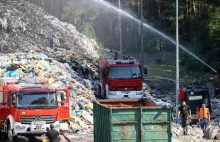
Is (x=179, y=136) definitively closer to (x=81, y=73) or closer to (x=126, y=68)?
(x=126, y=68)

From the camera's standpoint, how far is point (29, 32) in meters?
43.9

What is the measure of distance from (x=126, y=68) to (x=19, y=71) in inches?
241

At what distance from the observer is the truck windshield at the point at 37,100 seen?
58.7 feet

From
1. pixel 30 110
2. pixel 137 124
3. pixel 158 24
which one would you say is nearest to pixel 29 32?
pixel 30 110

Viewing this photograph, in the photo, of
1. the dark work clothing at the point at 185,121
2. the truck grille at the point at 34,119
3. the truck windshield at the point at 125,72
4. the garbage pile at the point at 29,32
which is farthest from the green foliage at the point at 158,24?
the truck grille at the point at 34,119

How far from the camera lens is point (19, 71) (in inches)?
1122

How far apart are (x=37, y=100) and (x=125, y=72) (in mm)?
11630

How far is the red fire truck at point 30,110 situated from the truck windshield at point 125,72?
425 inches

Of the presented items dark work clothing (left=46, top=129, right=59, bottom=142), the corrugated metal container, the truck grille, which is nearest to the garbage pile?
the truck grille

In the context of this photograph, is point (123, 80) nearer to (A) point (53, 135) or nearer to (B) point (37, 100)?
(B) point (37, 100)

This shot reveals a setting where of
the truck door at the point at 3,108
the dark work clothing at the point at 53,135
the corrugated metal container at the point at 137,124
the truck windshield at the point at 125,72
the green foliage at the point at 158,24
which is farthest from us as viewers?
the green foliage at the point at 158,24

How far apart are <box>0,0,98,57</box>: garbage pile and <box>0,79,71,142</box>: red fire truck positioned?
820 inches

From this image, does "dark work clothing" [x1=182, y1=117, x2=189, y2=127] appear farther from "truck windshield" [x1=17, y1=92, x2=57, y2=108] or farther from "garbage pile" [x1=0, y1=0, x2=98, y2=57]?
"garbage pile" [x1=0, y1=0, x2=98, y2=57]

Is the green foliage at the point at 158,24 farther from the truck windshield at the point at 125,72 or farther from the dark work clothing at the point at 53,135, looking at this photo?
the dark work clothing at the point at 53,135
